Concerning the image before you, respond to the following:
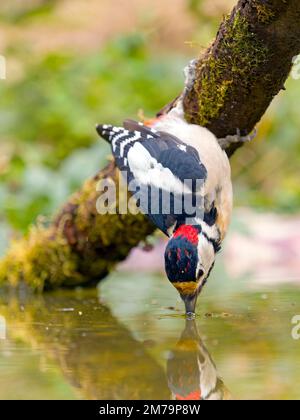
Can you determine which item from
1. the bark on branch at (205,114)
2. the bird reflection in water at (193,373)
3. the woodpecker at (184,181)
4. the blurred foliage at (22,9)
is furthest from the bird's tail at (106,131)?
the blurred foliage at (22,9)

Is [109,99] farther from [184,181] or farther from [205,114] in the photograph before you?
[184,181]

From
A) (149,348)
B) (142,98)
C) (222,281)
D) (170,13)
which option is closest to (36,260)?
(222,281)

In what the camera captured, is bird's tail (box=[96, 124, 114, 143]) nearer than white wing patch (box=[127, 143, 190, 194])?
No

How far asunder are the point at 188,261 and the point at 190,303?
0.20 metres

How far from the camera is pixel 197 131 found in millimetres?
4020

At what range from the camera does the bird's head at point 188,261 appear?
11.6 feet

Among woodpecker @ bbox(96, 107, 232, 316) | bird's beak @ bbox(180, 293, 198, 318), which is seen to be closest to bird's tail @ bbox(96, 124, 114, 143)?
woodpecker @ bbox(96, 107, 232, 316)

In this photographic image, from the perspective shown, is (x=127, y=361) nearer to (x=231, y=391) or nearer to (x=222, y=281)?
(x=231, y=391)

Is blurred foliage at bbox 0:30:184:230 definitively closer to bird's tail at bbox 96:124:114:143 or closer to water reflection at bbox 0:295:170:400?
bird's tail at bbox 96:124:114:143

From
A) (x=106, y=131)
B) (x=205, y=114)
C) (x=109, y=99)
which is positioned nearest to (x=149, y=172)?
(x=205, y=114)

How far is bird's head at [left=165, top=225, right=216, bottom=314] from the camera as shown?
354 centimetres

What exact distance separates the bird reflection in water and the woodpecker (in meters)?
0.39

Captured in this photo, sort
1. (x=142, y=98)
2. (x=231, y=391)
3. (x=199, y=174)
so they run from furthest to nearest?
1. (x=142, y=98)
2. (x=199, y=174)
3. (x=231, y=391)

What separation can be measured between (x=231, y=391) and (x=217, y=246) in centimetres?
142
